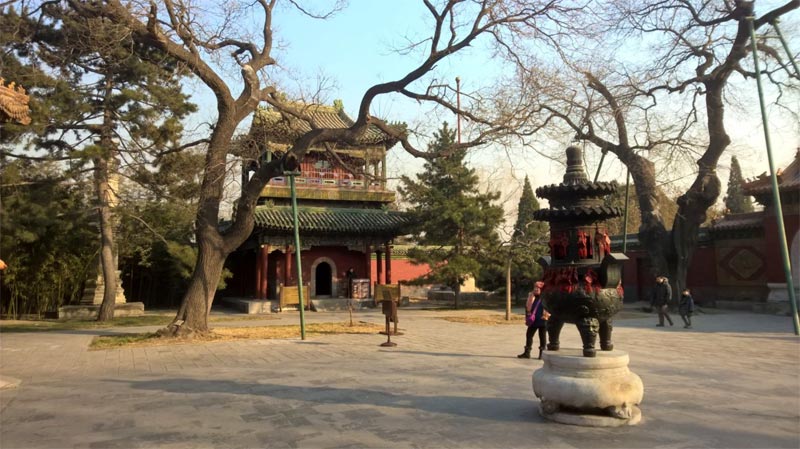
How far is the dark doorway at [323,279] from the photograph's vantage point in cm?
2359

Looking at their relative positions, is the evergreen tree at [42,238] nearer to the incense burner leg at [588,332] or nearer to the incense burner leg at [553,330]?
the incense burner leg at [553,330]

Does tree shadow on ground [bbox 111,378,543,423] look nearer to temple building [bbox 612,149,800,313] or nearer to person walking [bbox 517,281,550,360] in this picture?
person walking [bbox 517,281,550,360]

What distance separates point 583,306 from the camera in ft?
16.8

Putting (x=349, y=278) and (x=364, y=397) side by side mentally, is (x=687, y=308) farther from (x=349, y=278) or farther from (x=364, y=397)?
(x=349, y=278)

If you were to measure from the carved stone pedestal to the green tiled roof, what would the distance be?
664 inches

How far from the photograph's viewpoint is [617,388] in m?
4.69

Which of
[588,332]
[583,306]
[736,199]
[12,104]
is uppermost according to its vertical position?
[736,199]

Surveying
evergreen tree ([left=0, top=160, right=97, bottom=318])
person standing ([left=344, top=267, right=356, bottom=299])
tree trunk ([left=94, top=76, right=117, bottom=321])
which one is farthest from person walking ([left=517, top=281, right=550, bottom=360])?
person standing ([left=344, top=267, right=356, bottom=299])

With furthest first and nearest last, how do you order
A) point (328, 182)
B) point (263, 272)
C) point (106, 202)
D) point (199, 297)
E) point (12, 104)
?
point (328, 182)
point (263, 272)
point (106, 202)
point (199, 297)
point (12, 104)

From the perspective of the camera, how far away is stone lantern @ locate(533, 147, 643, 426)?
4.70 meters

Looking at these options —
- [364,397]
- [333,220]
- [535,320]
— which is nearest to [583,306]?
[364,397]

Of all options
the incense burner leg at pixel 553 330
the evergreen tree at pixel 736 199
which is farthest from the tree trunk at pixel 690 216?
the evergreen tree at pixel 736 199

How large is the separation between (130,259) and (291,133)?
13.3m

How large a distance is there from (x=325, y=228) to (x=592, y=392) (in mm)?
17525
